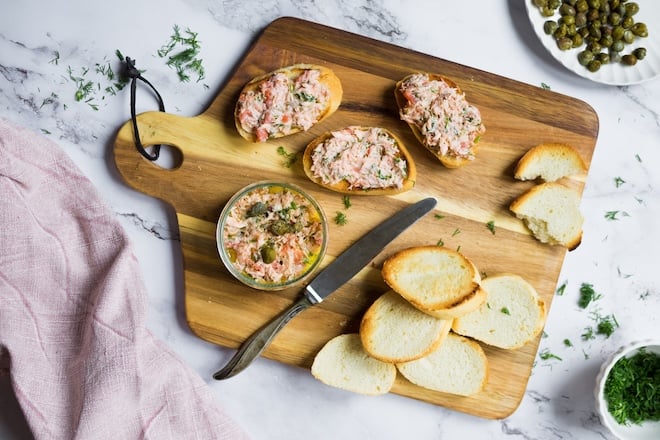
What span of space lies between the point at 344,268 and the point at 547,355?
120 centimetres

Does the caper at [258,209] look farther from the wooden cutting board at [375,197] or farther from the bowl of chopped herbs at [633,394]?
the bowl of chopped herbs at [633,394]

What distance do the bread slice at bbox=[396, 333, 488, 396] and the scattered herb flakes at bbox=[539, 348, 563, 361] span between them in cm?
39

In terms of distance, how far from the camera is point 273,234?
3186 mm

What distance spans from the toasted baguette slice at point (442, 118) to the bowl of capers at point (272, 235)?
639 mm

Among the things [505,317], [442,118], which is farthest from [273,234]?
[505,317]

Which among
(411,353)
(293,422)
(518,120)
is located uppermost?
(518,120)

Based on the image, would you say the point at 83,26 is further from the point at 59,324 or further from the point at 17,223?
the point at 59,324

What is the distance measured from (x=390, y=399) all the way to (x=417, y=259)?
81 centimetres

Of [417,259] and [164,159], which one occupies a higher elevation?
[164,159]

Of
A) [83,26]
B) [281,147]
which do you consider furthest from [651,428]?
[83,26]

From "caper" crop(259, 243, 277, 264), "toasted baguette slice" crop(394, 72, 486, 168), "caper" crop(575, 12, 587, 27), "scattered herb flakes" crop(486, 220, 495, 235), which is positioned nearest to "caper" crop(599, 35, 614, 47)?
"caper" crop(575, 12, 587, 27)

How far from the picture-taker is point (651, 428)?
335 cm

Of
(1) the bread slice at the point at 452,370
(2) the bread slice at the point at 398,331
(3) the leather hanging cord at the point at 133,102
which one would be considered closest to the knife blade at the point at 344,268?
(2) the bread slice at the point at 398,331

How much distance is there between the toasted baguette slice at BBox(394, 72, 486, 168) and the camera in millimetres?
3195
